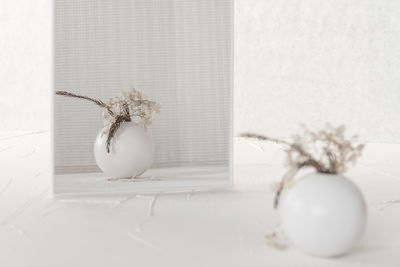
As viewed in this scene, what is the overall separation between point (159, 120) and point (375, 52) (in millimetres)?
2335

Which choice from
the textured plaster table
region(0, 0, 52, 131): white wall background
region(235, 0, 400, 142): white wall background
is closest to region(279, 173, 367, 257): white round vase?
the textured plaster table

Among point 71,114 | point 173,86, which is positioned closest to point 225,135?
point 173,86

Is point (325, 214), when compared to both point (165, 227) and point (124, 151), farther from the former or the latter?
point (124, 151)

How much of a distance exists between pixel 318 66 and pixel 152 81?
227cm

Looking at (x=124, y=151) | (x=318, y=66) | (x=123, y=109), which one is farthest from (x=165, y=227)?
(x=318, y=66)

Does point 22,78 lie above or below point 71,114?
above

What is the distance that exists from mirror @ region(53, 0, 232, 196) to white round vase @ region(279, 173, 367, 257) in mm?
849

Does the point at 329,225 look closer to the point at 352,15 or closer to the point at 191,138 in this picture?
the point at 191,138

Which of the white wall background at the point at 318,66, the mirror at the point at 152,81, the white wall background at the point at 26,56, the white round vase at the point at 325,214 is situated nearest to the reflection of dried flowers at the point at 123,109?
the mirror at the point at 152,81

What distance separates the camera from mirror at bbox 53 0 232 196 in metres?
2.13

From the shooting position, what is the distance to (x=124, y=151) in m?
2.16

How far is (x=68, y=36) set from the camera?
2123 millimetres

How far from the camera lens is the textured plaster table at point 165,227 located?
56.5 inches

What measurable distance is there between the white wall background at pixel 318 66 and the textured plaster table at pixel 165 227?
1.55 m
